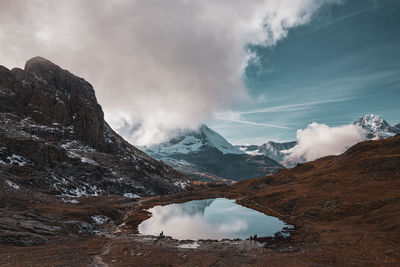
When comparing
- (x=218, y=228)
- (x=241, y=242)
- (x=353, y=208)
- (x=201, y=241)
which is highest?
(x=353, y=208)

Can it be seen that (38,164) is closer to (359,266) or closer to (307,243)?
(307,243)

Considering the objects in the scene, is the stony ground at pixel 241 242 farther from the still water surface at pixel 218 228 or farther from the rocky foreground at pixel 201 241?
the still water surface at pixel 218 228

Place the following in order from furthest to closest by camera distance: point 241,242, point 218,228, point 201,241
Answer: point 218,228
point 201,241
point 241,242

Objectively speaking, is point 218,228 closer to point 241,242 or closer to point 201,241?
point 201,241

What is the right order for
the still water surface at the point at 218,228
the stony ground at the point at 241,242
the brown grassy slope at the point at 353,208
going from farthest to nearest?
the still water surface at the point at 218,228 < the brown grassy slope at the point at 353,208 < the stony ground at the point at 241,242

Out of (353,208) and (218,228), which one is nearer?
(353,208)

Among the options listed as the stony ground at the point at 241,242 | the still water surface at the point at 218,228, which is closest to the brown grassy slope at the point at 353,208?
the stony ground at the point at 241,242

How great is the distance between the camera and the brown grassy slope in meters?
40.9

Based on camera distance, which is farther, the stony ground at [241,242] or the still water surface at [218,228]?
the still water surface at [218,228]

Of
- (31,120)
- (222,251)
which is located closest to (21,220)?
(222,251)

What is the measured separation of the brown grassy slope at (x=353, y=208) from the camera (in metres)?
40.9

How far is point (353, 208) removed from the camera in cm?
6812

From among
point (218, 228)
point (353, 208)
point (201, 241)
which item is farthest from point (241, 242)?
point (353, 208)

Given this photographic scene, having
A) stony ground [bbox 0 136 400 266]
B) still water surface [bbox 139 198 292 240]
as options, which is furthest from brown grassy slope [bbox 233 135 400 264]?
still water surface [bbox 139 198 292 240]
